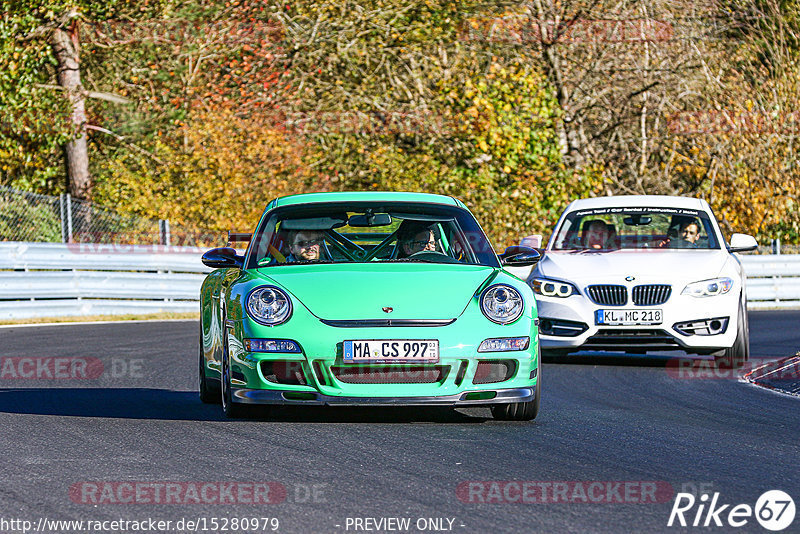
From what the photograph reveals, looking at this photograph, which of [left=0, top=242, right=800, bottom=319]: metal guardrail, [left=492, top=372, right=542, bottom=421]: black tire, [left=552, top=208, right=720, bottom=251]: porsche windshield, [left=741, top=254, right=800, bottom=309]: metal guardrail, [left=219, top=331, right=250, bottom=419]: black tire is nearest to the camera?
[left=219, top=331, right=250, bottom=419]: black tire

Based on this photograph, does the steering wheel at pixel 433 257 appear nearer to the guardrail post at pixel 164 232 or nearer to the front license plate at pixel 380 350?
the front license plate at pixel 380 350

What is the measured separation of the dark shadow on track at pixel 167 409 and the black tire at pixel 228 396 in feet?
0.18

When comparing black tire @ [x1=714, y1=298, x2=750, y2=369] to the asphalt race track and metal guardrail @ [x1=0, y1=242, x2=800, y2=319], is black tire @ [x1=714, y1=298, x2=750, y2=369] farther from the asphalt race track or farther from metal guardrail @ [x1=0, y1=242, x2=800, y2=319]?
metal guardrail @ [x1=0, y1=242, x2=800, y2=319]

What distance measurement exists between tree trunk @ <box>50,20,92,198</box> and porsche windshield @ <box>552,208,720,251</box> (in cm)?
1794

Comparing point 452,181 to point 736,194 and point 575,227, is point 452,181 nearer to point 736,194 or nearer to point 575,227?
point 736,194

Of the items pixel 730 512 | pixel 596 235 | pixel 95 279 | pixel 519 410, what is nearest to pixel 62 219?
pixel 95 279

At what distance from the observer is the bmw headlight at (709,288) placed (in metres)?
12.8

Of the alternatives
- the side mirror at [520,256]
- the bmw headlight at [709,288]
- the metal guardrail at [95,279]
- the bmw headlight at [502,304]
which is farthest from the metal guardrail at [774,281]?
the bmw headlight at [502,304]

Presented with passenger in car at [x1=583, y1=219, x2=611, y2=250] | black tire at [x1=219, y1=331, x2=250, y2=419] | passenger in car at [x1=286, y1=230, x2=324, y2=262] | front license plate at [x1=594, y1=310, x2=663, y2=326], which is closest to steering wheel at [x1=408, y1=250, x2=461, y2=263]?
passenger in car at [x1=286, y1=230, x2=324, y2=262]

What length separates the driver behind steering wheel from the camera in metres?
9.41

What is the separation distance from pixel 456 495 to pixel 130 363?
781 centimetres

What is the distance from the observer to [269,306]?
8.34 m

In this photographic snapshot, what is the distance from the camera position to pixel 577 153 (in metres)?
32.0

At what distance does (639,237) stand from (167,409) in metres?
6.61
